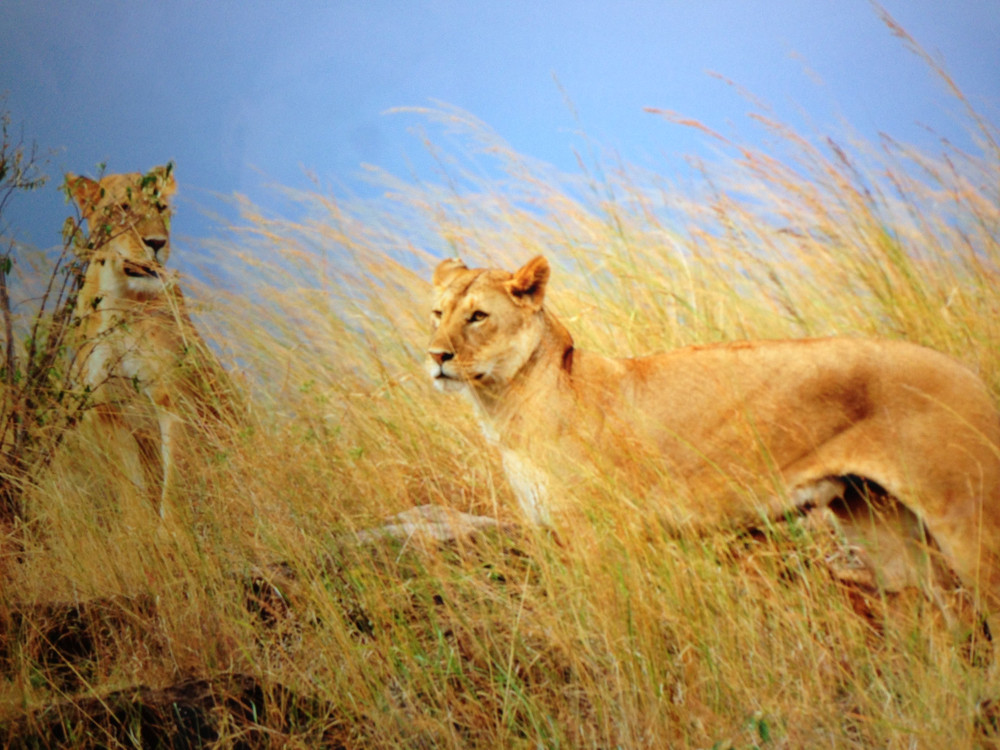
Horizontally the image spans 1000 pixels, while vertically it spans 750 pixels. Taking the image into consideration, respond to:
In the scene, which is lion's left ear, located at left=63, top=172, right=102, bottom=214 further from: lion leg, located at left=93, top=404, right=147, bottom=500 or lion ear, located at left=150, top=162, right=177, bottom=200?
lion leg, located at left=93, top=404, right=147, bottom=500

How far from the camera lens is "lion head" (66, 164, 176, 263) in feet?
14.5

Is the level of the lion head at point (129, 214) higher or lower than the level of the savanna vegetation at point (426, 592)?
higher

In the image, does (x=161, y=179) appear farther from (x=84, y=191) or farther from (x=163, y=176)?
(x=84, y=191)

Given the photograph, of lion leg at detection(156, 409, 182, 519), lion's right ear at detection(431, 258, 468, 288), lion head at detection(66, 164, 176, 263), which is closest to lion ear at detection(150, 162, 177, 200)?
lion head at detection(66, 164, 176, 263)

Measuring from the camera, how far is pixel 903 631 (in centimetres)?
285

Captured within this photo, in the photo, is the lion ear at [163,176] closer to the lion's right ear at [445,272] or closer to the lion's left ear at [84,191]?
the lion's left ear at [84,191]

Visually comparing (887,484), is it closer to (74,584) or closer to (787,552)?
(787,552)

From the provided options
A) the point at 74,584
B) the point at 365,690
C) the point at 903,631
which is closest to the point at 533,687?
the point at 365,690

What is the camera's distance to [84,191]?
4.51 meters

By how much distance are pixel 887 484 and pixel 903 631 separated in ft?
1.58

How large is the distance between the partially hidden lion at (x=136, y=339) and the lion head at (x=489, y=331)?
1.28 metres

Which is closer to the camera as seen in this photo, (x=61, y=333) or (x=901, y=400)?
(x=901, y=400)

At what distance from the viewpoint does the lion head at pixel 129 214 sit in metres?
4.41

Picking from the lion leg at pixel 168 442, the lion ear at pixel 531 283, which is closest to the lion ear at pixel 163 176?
the lion leg at pixel 168 442
